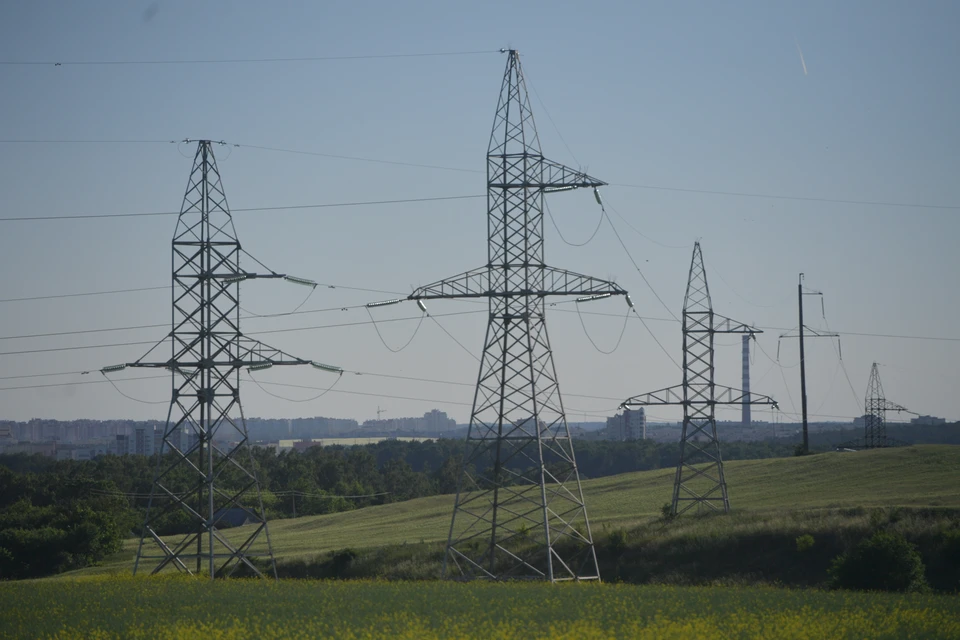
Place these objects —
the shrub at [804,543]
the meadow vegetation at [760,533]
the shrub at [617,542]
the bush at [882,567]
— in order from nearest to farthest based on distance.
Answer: the bush at [882,567]
the meadow vegetation at [760,533]
the shrub at [804,543]
the shrub at [617,542]

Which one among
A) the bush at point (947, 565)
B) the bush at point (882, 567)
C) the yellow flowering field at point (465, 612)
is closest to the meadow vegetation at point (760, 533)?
the bush at point (947, 565)

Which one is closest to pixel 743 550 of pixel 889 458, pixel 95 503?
pixel 889 458

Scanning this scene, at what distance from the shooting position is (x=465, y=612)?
1158 inches

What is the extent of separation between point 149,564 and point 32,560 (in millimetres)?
10677

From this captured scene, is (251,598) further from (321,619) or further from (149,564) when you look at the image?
(149,564)

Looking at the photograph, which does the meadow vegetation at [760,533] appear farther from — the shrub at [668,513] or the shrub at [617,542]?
the shrub at [668,513]

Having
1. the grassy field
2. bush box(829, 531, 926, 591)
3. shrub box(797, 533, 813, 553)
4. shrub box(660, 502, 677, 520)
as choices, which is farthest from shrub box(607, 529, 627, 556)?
bush box(829, 531, 926, 591)

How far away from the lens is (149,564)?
72.9 meters

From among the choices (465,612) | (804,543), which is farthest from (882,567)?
(465,612)

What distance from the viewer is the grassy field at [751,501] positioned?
5057cm

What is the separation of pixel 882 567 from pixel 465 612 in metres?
18.3

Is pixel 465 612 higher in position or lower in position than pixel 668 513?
lower

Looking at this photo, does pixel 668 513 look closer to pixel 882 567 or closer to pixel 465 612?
pixel 882 567

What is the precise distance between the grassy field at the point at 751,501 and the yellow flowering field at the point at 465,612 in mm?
16025
